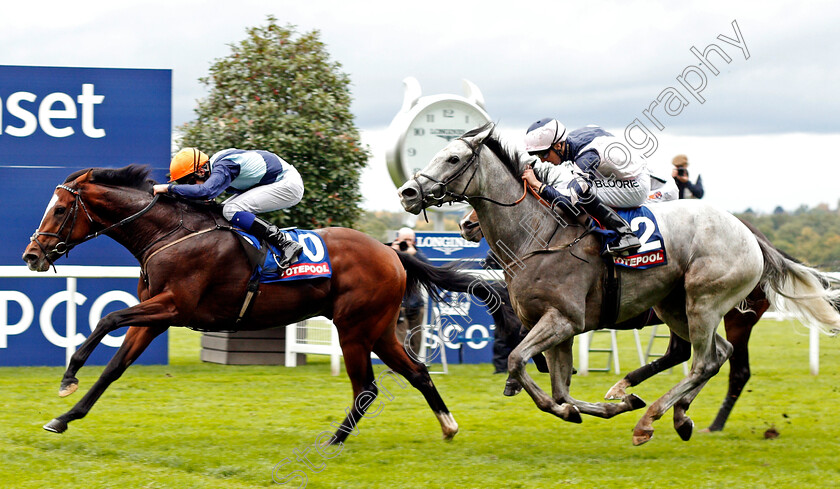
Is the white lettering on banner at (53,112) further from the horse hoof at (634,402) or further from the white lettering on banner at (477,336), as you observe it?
the horse hoof at (634,402)

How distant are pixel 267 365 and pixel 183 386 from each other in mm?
1581

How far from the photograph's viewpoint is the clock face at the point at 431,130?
9.95 meters

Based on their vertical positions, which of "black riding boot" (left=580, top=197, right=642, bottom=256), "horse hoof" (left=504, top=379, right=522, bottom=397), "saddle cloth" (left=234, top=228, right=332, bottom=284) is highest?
"black riding boot" (left=580, top=197, right=642, bottom=256)

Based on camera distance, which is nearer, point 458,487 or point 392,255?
point 458,487

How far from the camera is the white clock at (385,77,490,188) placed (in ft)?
32.5

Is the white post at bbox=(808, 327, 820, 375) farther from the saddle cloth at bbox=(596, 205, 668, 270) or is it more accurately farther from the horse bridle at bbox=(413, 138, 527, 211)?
the horse bridle at bbox=(413, 138, 527, 211)

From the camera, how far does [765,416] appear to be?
6.98m

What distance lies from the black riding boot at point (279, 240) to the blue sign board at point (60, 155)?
12.4 feet

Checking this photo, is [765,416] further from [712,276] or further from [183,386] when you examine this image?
[183,386]

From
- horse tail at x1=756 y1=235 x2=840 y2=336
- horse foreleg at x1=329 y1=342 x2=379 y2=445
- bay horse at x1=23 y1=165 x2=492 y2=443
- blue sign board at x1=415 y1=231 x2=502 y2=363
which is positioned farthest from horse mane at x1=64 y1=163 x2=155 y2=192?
blue sign board at x1=415 y1=231 x2=502 y2=363

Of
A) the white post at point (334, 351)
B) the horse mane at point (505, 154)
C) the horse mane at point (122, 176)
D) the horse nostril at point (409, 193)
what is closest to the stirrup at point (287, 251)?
the horse mane at point (122, 176)

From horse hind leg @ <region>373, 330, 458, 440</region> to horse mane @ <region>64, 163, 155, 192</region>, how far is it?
177 cm

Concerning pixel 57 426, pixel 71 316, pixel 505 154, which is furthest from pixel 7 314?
pixel 505 154

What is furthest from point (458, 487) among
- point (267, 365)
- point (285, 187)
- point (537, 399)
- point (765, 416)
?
point (267, 365)
